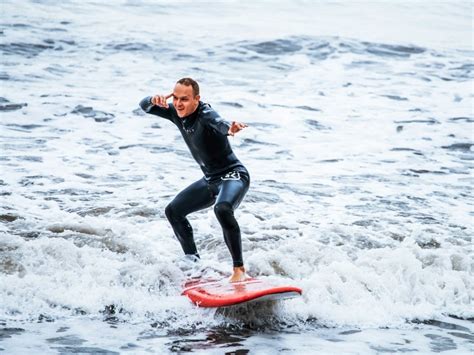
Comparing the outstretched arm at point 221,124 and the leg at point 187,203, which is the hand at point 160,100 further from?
the leg at point 187,203

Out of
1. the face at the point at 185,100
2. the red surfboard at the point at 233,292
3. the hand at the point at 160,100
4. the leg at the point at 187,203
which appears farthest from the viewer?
the leg at the point at 187,203

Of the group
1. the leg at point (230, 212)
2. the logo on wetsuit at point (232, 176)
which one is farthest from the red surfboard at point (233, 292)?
the logo on wetsuit at point (232, 176)

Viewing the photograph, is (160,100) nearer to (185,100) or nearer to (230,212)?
(185,100)

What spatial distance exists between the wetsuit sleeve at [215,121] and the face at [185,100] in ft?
0.42

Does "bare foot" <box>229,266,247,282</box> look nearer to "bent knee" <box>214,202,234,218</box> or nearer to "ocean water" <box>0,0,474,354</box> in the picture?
"ocean water" <box>0,0,474,354</box>

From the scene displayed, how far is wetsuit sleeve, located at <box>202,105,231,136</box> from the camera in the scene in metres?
6.84

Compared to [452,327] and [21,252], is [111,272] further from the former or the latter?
[452,327]

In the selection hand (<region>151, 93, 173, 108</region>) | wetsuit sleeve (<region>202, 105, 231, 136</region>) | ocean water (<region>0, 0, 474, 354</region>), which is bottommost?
ocean water (<region>0, 0, 474, 354</region>)

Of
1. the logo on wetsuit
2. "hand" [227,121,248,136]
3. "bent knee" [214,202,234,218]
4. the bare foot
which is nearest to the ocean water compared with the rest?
the bare foot

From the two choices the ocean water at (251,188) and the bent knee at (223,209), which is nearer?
the ocean water at (251,188)

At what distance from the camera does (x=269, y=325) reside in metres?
6.53

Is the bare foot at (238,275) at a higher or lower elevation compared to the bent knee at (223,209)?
lower

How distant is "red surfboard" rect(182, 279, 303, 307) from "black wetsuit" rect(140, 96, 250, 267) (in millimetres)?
318

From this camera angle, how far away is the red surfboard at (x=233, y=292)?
6395mm
